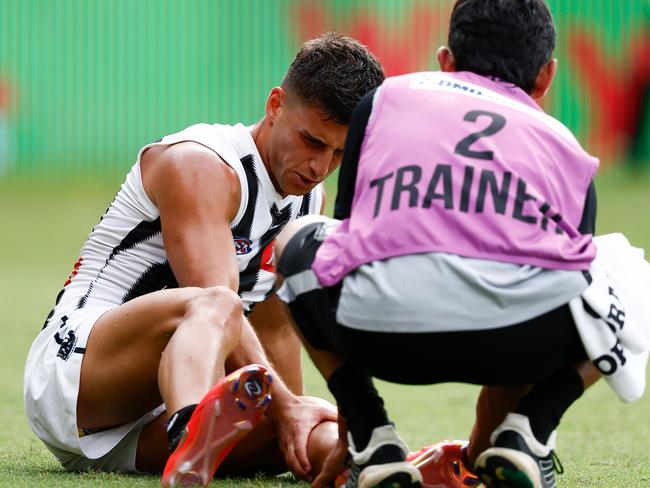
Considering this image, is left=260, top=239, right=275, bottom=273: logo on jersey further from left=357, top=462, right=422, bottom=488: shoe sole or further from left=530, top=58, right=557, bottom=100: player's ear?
left=357, top=462, right=422, bottom=488: shoe sole

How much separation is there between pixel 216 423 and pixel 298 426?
61 centimetres

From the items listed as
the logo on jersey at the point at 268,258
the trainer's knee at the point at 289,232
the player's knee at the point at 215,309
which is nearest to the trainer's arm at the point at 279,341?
the logo on jersey at the point at 268,258

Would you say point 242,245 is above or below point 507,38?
below

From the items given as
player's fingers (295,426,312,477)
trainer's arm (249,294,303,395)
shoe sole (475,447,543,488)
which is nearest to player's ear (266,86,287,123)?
trainer's arm (249,294,303,395)

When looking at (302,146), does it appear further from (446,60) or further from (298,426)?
(298,426)

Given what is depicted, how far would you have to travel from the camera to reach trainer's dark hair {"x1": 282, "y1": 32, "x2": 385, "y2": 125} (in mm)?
3715

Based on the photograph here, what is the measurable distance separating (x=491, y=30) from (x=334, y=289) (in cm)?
76

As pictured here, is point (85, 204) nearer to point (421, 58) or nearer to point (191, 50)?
point (191, 50)

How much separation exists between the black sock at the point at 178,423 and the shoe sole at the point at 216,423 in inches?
1.9

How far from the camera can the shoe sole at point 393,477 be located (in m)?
2.74

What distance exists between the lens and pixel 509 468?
2734mm

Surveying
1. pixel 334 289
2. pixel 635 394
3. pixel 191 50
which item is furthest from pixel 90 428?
pixel 191 50

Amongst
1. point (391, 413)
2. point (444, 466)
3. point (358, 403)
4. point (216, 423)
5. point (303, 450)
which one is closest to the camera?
point (216, 423)

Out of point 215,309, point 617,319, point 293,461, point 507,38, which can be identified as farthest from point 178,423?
Result: point 507,38
